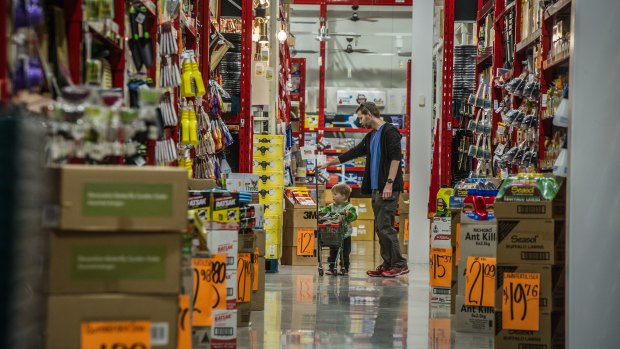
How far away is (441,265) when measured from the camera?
27.6 ft

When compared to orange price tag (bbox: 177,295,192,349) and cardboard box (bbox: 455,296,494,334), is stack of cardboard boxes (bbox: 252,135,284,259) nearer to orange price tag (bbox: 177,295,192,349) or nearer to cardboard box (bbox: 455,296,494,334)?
cardboard box (bbox: 455,296,494,334)

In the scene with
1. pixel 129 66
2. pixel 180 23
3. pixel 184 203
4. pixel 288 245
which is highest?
pixel 180 23

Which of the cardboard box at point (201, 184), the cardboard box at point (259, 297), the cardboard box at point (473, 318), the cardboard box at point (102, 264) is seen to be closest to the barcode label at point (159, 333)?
the cardboard box at point (102, 264)

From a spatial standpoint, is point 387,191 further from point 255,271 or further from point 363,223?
point 363,223

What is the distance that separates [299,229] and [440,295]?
3.96m

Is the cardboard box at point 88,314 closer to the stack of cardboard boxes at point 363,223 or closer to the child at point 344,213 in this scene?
the child at point 344,213

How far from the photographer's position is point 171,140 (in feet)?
21.3

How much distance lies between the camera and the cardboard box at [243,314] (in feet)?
21.4

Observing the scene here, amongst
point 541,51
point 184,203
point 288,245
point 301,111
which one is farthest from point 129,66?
point 301,111

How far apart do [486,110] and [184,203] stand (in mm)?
7103

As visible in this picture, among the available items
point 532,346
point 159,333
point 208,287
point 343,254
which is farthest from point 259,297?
point 159,333

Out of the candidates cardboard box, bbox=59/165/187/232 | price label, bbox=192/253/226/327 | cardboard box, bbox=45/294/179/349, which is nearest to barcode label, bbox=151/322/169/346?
cardboard box, bbox=45/294/179/349

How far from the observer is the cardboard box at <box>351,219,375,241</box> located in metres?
19.4

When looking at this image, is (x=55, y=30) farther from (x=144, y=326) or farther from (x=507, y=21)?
(x=507, y=21)
